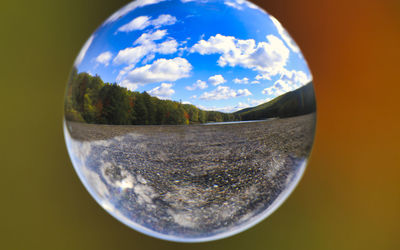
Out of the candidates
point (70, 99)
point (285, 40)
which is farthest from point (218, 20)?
point (70, 99)

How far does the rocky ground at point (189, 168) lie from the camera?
0.78m

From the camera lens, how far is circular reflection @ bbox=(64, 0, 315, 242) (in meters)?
0.70

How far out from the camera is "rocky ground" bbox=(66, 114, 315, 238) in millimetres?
784

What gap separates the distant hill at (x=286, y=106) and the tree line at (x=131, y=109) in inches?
1.8

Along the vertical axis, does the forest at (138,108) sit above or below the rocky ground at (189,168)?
above

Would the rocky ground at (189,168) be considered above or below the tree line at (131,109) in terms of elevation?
below

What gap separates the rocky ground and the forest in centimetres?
3

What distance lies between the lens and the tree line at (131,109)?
691mm

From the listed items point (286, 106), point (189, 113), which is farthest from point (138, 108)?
point (286, 106)

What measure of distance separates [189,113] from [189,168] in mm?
184

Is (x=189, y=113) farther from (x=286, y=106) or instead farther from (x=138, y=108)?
(x=286, y=106)

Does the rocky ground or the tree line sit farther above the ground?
the tree line

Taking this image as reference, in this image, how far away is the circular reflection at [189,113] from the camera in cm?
70

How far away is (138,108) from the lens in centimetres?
70
